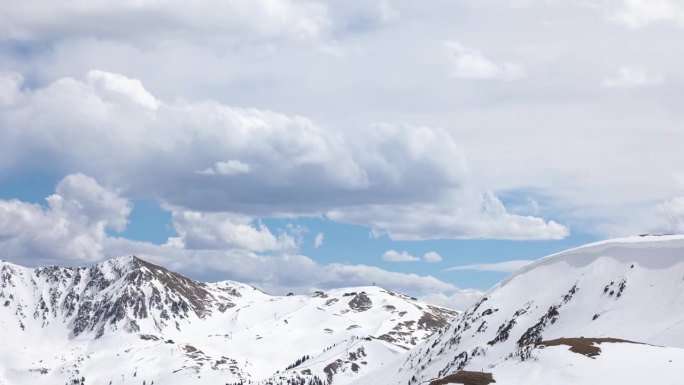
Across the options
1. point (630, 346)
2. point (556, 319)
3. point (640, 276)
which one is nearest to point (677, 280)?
point (640, 276)

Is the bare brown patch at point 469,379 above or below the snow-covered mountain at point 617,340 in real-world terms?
below

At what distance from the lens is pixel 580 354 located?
8469 cm

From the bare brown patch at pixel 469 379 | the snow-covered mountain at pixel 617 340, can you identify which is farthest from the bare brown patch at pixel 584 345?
the bare brown patch at pixel 469 379

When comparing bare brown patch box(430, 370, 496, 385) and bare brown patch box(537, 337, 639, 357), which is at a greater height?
bare brown patch box(537, 337, 639, 357)

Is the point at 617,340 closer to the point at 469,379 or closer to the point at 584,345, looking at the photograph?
the point at 584,345

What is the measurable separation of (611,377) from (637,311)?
107 m

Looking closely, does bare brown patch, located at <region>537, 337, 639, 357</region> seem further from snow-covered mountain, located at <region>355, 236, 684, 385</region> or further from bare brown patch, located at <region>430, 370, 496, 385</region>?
bare brown patch, located at <region>430, 370, 496, 385</region>

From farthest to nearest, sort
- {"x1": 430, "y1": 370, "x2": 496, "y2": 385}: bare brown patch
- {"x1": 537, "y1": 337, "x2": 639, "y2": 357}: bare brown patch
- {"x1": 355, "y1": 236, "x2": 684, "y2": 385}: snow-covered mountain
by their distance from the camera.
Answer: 1. {"x1": 537, "y1": 337, "x2": 639, "y2": 357}: bare brown patch
2. {"x1": 355, "y1": 236, "x2": 684, "y2": 385}: snow-covered mountain
3. {"x1": 430, "y1": 370, "x2": 496, "y2": 385}: bare brown patch

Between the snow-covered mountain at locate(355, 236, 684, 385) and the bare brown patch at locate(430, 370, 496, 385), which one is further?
the snow-covered mountain at locate(355, 236, 684, 385)

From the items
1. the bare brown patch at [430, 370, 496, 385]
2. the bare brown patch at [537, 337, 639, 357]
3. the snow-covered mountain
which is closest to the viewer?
the bare brown patch at [430, 370, 496, 385]

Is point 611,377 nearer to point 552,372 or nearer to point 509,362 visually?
point 552,372

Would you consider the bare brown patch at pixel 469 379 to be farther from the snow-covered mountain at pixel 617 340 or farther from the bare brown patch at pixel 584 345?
the bare brown patch at pixel 584 345

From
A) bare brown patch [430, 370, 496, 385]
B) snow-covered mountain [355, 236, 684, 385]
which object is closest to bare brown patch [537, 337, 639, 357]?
snow-covered mountain [355, 236, 684, 385]

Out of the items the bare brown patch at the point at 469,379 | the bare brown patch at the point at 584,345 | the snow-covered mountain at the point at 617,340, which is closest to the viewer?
the bare brown patch at the point at 469,379
